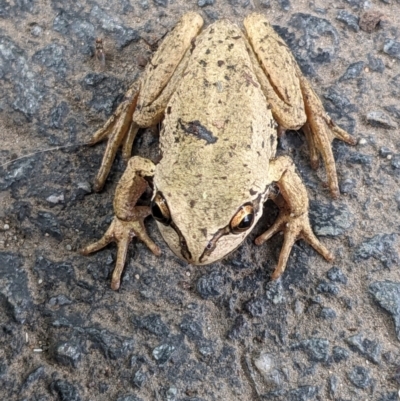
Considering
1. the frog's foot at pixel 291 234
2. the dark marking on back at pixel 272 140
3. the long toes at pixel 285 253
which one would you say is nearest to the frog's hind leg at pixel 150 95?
the dark marking on back at pixel 272 140

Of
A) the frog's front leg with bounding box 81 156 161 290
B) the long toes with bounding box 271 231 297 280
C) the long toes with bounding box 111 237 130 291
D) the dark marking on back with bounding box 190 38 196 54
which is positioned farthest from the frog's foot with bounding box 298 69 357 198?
the long toes with bounding box 111 237 130 291

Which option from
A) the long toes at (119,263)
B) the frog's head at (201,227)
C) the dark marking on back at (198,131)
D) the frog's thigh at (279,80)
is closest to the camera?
the frog's head at (201,227)

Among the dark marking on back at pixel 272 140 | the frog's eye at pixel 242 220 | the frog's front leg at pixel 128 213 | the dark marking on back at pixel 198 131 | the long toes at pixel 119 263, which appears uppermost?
the dark marking on back at pixel 198 131

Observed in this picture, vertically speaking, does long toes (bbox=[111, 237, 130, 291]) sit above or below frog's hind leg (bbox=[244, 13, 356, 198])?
below

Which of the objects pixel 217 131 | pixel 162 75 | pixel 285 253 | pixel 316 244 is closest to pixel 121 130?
pixel 162 75

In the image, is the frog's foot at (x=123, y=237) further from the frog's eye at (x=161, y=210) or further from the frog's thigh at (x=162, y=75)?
the frog's thigh at (x=162, y=75)

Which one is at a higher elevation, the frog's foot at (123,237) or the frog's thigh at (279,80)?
the frog's thigh at (279,80)

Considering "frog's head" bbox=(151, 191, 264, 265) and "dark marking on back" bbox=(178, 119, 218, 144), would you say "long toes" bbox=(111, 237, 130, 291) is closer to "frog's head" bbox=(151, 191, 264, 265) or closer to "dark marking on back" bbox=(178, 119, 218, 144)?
"frog's head" bbox=(151, 191, 264, 265)
